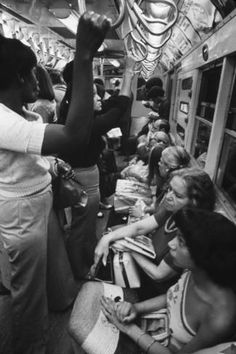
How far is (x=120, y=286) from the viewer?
4.77 feet

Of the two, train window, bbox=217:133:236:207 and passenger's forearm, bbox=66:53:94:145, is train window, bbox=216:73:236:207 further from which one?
passenger's forearm, bbox=66:53:94:145

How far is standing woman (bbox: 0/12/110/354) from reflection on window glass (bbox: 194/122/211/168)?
6.02 ft

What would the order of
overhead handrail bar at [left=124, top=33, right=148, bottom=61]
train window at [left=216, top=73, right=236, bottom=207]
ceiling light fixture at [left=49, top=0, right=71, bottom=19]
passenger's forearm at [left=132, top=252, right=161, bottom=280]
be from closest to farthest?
passenger's forearm at [left=132, top=252, right=161, bottom=280]
train window at [left=216, top=73, right=236, bottom=207]
overhead handrail bar at [left=124, top=33, right=148, bottom=61]
ceiling light fixture at [left=49, top=0, right=71, bottom=19]

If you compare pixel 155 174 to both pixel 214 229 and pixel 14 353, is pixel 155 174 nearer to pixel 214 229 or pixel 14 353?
pixel 214 229

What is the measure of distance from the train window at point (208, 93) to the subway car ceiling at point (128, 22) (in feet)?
1.11

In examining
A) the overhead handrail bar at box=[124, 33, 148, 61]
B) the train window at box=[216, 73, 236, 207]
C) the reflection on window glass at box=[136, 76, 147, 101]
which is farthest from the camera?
the reflection on window glass at box=[136, 76, 147, 101]

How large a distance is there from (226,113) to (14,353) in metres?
2.31

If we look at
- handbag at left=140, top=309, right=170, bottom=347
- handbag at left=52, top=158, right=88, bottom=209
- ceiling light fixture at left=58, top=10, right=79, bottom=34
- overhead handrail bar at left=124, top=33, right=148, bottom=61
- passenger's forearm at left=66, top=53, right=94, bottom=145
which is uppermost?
ceiling light fixture at left=58, top=10, right=79, bottom=34

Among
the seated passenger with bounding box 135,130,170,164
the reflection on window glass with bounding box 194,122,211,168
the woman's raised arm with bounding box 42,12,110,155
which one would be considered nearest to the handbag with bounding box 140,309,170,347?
the woman's raised arm with bounding box 42,12,110,155

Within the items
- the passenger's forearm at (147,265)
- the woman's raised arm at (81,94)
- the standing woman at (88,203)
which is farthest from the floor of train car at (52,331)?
the woman's raised arm at (81,94)

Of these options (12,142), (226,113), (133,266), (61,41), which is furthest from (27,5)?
(133,266)

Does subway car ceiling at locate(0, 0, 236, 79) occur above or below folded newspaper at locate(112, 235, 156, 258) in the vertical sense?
above

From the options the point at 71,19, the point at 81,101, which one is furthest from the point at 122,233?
the point at 71,19

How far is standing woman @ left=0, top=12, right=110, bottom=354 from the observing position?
0.78 meters
